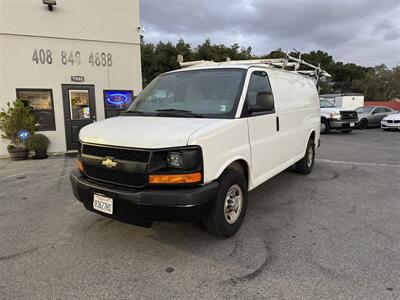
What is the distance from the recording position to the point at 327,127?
15.2 meters

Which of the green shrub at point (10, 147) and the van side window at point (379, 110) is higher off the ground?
the van side window at point (379, 110)

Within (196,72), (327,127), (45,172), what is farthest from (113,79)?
(327,127)

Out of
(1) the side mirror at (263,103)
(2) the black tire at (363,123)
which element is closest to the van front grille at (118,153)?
(1) the side mirror at (263,103)

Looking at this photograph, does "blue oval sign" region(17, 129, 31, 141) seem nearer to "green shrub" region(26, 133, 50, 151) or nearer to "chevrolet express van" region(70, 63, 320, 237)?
"green shrub" region(26, 133, 50, 151)

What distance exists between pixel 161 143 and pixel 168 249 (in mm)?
1280

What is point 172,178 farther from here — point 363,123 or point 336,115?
point 363,123

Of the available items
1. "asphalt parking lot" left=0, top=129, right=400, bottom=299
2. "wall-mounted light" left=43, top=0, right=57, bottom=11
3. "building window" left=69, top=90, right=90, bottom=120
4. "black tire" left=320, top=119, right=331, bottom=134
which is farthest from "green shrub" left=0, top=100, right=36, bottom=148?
"black tire" left=320, top=119, right=331, bottom=134

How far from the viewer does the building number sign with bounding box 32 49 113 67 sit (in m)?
9.47

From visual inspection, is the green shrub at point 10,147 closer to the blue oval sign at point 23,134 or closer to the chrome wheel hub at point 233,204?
the blue oval sign at point 23,134

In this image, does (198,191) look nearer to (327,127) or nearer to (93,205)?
(93,205)

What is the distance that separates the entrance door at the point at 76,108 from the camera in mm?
10000

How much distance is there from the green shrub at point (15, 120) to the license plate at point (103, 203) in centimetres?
722

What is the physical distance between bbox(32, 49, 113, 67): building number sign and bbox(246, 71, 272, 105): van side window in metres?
7.78

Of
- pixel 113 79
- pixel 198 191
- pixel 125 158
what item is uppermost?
pixel 113 79
